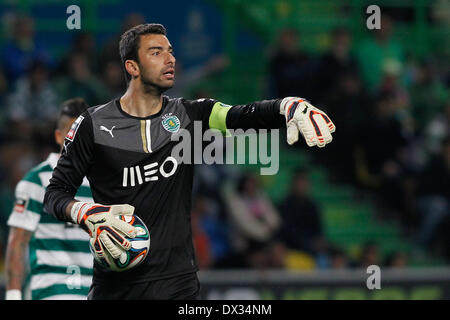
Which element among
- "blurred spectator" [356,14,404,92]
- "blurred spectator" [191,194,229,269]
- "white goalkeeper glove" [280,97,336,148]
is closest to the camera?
"white goalkeeper glove" [280,97,336,148]

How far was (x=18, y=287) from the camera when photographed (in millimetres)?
7035

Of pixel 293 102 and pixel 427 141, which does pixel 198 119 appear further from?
pixel 427 141

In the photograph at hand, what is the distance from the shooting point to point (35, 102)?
1195 cm

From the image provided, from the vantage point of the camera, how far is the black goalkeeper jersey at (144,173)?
562cm

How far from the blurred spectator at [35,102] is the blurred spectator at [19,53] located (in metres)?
0.29

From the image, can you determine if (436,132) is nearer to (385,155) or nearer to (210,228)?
(385,155)

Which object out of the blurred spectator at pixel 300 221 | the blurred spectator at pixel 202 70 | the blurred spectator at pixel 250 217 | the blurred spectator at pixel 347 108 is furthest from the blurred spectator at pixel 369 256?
the blurred spectator at pixel 202 70

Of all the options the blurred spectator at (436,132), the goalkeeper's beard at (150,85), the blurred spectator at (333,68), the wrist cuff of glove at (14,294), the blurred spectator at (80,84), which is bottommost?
the wrist cuff of glove at (14,294)

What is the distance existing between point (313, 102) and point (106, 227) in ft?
25.7

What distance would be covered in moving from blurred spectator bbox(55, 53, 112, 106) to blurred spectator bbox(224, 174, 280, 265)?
6.34 ft

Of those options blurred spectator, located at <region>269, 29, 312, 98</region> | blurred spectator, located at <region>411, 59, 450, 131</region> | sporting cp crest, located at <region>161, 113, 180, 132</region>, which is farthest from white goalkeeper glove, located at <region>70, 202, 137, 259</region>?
blurred spectator, located at <region>411, 59, 450, 131</region>

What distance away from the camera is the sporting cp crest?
5.80 metres

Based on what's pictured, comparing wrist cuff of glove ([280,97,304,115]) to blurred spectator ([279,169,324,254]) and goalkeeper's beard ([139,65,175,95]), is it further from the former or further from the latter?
blurred spectator ([279,169,324,254])

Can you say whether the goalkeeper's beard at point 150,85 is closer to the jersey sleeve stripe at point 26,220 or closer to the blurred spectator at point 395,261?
the jersey sleeve stripe at point 26,220
